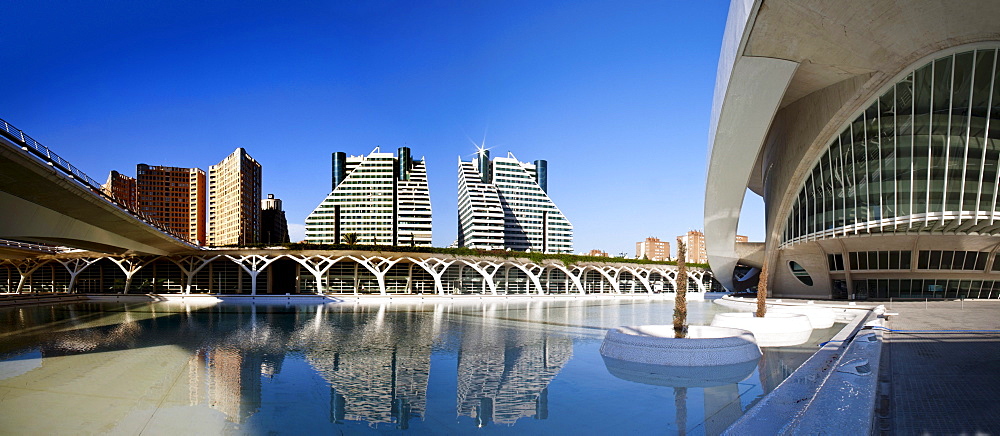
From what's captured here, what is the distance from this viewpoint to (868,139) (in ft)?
92.4

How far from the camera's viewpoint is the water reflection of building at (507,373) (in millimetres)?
8226

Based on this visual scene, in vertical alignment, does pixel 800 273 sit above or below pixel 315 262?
below

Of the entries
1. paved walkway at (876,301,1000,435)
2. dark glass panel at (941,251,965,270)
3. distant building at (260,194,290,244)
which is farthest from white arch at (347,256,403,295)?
distant building at (260,194,290,244)

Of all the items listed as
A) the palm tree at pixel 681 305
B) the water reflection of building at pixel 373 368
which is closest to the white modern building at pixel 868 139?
the palm tree at pixel 681 305

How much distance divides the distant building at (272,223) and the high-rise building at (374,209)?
56821 millimetres

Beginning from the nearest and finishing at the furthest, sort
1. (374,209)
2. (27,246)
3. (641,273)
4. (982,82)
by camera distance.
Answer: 1. (982,82)
2. (27,246)
3. (641,273)
4. (374,209)

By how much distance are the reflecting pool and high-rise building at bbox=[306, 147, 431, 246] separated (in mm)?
75816

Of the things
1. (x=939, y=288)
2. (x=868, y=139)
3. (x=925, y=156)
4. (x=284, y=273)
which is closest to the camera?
(x=925, y=156)

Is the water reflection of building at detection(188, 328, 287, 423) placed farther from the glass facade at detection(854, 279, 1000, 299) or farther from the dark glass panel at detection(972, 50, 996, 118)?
the glass facade at detection(854, 279, 1000, 299)

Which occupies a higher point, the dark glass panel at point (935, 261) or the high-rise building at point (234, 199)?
the high-rise building at point (234, 199)

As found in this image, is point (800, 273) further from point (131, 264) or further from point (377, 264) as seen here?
point (131, 264)

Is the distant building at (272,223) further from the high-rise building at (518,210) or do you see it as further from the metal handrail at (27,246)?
the metal handrail at (27,246)

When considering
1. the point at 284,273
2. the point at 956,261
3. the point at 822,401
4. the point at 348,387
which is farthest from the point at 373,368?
the point at 284,273

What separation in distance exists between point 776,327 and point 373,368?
1220 centimetres
